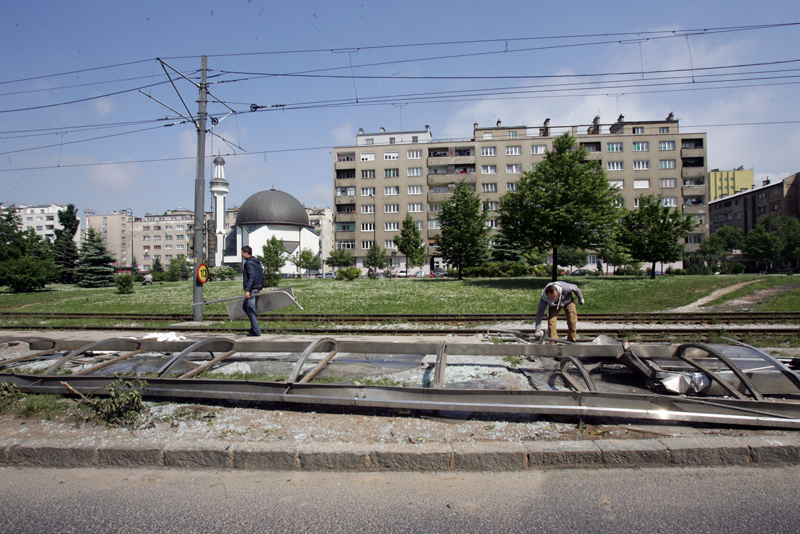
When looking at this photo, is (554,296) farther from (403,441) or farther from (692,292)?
(692,292)

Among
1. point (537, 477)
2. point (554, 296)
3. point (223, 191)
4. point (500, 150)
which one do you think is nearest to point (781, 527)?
point (537, 477)

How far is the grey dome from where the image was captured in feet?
260

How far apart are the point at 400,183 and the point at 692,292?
51885 mm

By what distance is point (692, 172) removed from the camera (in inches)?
2518

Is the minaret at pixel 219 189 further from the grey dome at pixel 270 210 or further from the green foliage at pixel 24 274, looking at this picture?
the green foliage at pixel 24 274

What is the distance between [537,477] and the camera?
358cm

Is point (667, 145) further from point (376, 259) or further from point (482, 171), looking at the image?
point (376, 259)

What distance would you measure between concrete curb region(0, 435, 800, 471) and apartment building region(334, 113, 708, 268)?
58.4 metres

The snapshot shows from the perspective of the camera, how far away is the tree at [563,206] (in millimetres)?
25453

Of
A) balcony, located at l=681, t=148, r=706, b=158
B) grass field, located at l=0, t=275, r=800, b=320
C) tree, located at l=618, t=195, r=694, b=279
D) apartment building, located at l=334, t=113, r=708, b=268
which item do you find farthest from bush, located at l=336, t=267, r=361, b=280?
balcony, located at l=681, t=148, r=706, b=158

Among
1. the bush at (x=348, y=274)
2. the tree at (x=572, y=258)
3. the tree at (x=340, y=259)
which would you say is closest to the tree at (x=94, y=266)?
the bush at (x=348, y=274)

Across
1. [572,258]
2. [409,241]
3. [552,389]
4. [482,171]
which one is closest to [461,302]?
[552,389]

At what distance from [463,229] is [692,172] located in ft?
165

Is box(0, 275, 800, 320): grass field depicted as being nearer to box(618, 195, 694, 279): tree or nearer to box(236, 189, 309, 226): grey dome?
box(618, 195, 694, 279): tree
